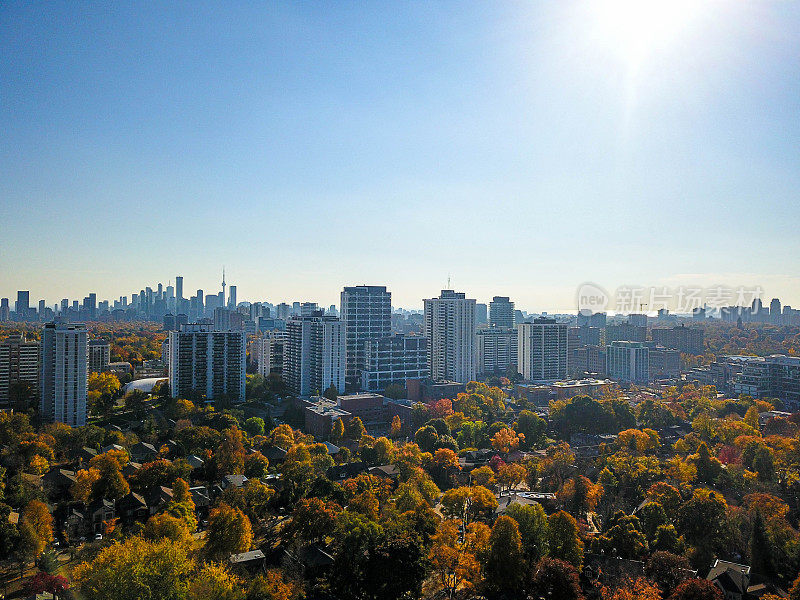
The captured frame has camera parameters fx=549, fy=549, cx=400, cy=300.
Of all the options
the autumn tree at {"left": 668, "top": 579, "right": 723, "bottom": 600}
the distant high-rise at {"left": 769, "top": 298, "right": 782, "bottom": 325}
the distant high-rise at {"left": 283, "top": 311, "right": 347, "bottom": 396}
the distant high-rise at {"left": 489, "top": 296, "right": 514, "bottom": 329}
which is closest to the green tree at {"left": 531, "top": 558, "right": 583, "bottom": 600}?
the autumn tree at {"left": 668, "top": 579, "right": 723, "bottom": 600}

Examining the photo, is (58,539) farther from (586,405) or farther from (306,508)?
(586,405)

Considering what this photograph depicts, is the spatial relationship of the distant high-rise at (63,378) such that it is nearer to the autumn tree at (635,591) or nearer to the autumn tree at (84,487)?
the autumn tree at (84,487)

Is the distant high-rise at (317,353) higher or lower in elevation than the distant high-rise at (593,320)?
lower

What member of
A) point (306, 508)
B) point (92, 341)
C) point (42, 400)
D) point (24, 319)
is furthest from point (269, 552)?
point (24, 319)

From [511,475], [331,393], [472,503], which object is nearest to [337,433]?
[331,393]

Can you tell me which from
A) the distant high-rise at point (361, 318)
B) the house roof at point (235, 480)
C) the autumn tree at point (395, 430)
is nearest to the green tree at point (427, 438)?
the autumn tree at point (395, 430)

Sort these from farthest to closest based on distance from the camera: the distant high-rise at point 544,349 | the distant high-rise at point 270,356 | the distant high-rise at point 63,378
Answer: the distant high-rise at point 544,349 < the distant high-rise at point 270,356 < the distant high-rise at point 63,378
